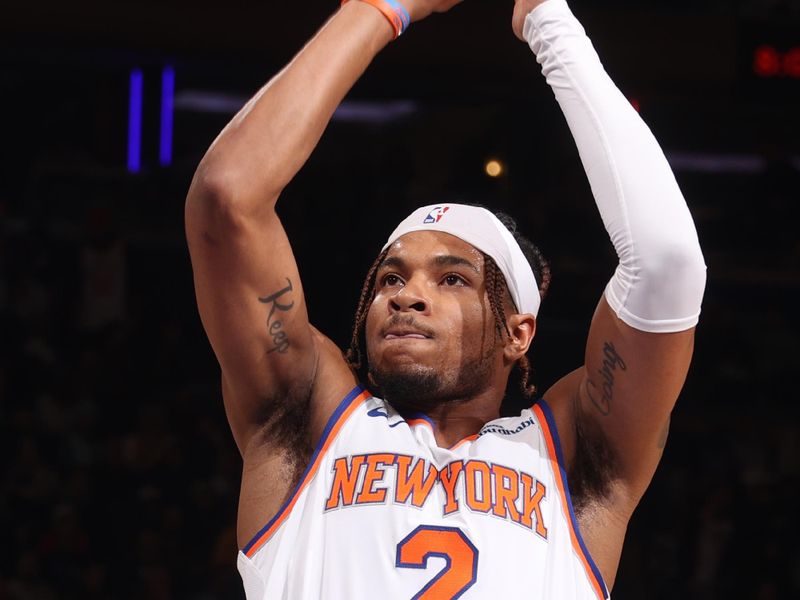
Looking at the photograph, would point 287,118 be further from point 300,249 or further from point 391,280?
point 300,249

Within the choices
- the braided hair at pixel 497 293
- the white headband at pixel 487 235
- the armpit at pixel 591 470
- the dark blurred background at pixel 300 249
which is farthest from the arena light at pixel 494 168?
the armpit at pixel 591 470

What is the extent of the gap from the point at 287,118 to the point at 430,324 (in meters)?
0.54

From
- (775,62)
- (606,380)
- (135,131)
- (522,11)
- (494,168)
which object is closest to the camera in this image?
(606,380)

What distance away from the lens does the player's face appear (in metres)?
2.44

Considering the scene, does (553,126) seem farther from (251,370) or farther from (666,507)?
(251,370)

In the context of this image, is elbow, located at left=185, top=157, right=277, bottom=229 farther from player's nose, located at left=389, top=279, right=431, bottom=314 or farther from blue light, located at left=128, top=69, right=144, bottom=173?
blue light, located at left=128, top=69, right=144, bottom=173

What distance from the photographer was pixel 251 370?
228 centimetres

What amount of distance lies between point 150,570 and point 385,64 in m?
2.97

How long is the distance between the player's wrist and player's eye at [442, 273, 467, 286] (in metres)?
0.53

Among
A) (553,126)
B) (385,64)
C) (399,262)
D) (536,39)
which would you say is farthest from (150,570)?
(536,39)

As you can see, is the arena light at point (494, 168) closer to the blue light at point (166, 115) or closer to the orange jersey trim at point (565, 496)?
the blue light at point (166, 115)

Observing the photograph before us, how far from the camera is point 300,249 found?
7.47 metres

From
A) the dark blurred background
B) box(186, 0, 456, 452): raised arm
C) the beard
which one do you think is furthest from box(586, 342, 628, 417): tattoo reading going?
the dark blurred background

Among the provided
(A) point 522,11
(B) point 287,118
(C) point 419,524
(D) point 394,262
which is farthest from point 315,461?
(A) point 522,11
